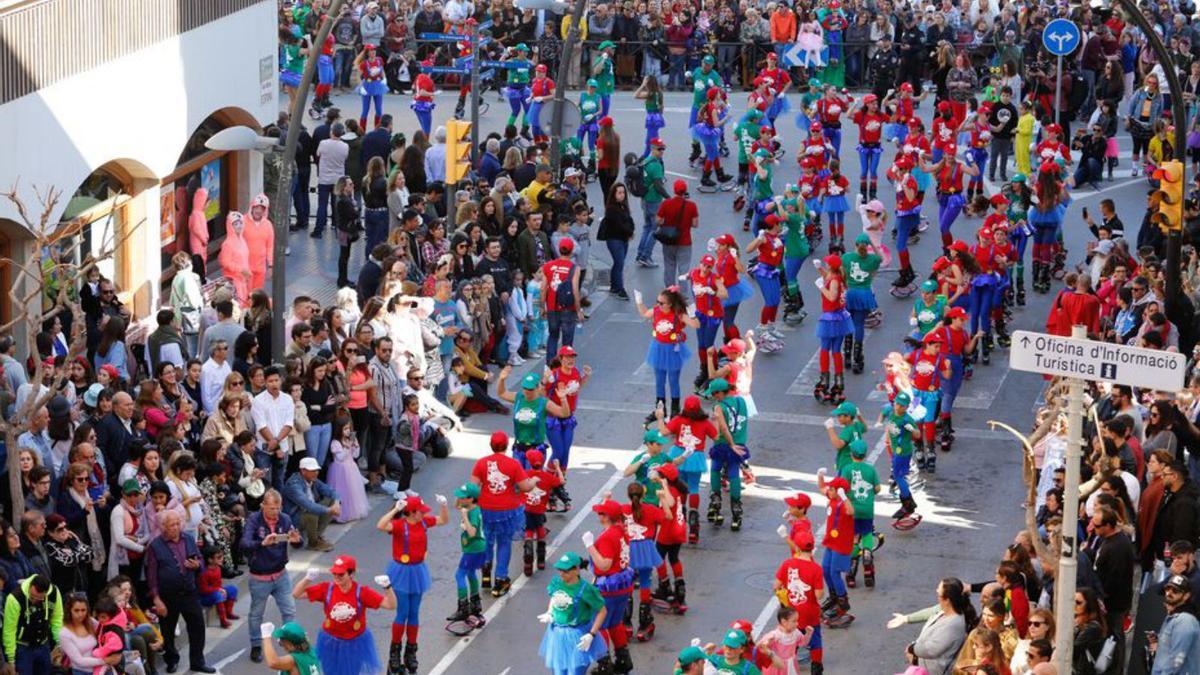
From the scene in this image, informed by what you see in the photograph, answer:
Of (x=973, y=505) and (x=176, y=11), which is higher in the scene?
(x=176, y=11)

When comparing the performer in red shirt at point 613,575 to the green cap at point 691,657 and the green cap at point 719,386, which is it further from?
the green cap at point 719,386

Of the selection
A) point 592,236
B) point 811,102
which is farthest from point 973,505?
point 811,102

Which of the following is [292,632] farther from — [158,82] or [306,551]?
[158,82]

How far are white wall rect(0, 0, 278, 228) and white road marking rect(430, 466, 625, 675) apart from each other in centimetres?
674

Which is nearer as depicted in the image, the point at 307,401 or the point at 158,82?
the point at 307,401

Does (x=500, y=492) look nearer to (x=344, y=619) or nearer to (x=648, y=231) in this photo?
(x=344, y=619)

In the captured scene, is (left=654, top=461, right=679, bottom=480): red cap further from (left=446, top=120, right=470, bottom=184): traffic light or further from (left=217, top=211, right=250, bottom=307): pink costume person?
(left=217, top=211, right=250, bottom=307): pink costume person

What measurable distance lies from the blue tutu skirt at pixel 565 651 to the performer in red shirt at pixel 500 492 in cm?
229

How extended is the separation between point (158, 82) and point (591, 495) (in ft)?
28.8

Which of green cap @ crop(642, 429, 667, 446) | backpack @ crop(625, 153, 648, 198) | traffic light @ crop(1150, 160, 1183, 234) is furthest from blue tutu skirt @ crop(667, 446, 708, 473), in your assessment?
backpack @ crop(625, 153, 648, 198)

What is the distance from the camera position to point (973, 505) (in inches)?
929

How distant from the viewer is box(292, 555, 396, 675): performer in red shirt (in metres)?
18.1

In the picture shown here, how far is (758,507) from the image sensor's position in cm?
2348

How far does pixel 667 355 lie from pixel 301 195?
9417 mm
